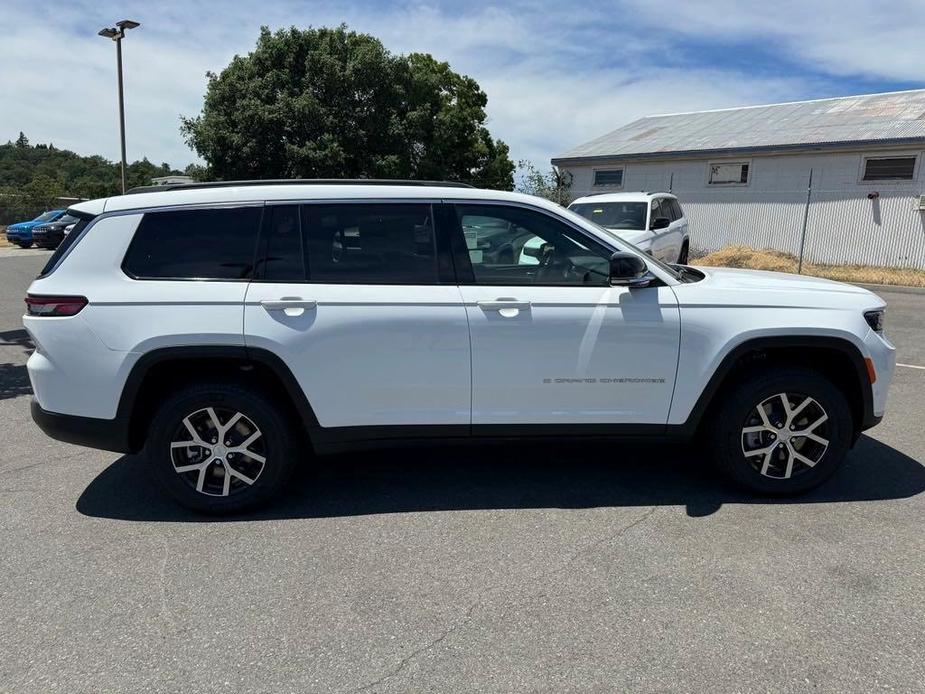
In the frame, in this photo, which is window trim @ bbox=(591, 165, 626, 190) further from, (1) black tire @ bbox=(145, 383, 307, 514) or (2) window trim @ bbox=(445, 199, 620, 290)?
(1) black tire @ bbox=(145, 383, 307, 514)

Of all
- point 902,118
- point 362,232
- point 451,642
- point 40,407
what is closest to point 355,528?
point 451,642

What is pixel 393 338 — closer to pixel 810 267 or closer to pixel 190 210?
pixel 190 210

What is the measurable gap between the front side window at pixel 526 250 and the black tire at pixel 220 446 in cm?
144

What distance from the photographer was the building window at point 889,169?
57.5 feet

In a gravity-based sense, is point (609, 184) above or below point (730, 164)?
below

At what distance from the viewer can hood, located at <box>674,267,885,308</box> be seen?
3.87 metres

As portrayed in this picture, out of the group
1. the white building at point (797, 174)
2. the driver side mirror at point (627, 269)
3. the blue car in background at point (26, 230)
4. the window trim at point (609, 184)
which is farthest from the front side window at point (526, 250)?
the blue car in background at point (26, 230)

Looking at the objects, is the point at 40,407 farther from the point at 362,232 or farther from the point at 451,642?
the point at 451,642

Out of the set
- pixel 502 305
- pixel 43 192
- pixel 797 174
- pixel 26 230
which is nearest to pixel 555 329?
pixel 502 305

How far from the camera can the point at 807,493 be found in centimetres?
410

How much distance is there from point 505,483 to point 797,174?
61.6 feet

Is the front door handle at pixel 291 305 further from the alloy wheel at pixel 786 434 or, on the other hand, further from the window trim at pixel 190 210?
the alloy wheel at pixel 786 434

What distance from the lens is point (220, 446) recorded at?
383 centimetres

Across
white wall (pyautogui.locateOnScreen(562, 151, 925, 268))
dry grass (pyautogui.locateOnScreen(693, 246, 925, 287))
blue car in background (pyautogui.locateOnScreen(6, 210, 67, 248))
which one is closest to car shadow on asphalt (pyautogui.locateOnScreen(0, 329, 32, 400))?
dry grass (pyautogui.locateOnScreen(693, 246, 925, 287))
